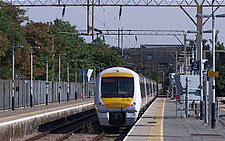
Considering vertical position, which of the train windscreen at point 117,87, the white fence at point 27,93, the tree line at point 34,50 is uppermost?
the tree line at point 34,50

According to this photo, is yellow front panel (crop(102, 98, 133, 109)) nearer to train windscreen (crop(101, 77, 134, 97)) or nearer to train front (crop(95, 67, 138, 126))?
train front (crop(95, 67, 138, 126))

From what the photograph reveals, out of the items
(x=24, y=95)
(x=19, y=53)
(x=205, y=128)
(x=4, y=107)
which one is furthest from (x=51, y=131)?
(x=19, y=53)

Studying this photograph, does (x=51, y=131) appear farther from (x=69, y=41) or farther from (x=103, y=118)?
(x=69, y=41)

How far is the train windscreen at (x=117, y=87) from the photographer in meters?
24.5

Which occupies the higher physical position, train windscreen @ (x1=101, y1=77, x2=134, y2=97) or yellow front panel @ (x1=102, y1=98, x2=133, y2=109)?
train windscreen @ (x1=101, y1=77, x2=134, y2=97)

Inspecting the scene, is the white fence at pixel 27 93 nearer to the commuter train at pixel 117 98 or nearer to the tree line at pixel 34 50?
the tree line at pixel 34 50

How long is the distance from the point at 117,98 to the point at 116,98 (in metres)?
0.06

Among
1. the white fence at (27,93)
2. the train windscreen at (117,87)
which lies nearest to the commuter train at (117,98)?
the train windscreen at (117,87)

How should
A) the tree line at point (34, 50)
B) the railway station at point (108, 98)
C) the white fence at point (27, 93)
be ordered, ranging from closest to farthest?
the railway station at point (108, 98)
the white fence at point (27, 93)
the tree line at point (34, 50)

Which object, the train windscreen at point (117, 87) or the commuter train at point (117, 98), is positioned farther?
the train windscreen at point (117, 87)

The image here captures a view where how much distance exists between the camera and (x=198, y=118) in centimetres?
3073

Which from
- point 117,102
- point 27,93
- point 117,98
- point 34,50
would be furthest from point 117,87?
point 34,50

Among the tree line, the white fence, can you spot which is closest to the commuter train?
the tree line

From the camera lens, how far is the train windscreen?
966 inches
